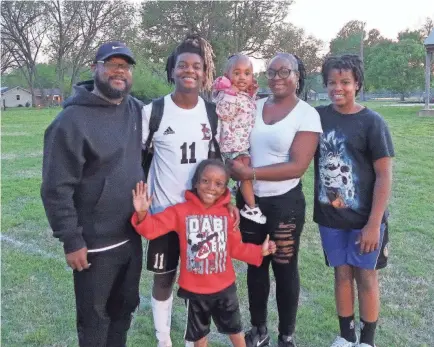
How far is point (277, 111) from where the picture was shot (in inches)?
117

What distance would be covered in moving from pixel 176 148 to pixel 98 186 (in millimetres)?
529

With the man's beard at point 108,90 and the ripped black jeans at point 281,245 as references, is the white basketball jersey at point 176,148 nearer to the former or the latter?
the man's beard at point 108,90

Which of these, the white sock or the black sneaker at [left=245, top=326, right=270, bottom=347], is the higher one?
the white sock

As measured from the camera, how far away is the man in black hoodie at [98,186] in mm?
2406

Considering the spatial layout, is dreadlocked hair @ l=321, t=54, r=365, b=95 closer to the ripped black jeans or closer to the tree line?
the ripped black jeans


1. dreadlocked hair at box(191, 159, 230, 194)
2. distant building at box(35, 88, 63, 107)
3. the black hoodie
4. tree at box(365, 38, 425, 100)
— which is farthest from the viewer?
distant building at box(35, 88, 63, 107)

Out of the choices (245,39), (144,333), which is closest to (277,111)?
(144,333)

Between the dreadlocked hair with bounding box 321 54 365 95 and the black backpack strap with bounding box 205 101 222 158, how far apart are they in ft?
2.51

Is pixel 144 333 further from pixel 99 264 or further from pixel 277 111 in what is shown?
pixel 277 111

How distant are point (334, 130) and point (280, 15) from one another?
32.4 m

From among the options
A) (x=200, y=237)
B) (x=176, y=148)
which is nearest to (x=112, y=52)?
(x=176, y=148)

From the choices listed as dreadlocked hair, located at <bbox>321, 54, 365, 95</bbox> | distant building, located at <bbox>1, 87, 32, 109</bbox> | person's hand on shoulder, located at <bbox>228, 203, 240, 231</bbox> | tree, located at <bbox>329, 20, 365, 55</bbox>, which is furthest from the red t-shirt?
distant building, located at <bbox>1, 87, 32, 109</bbox>

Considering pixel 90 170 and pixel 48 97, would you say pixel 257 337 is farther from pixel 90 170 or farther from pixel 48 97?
pixel 48 97

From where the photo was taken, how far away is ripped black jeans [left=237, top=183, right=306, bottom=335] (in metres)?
2.98
